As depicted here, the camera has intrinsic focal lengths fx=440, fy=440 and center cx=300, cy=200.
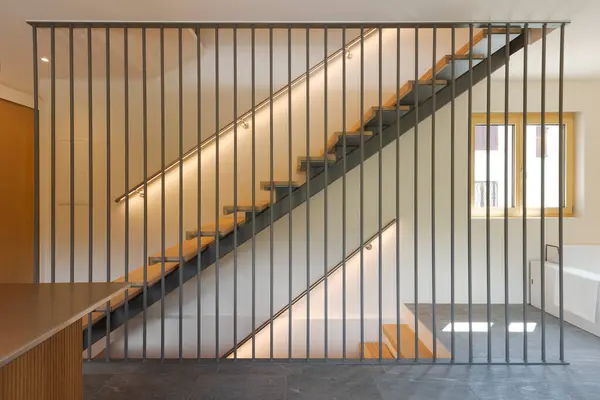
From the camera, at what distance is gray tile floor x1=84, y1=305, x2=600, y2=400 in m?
2.66

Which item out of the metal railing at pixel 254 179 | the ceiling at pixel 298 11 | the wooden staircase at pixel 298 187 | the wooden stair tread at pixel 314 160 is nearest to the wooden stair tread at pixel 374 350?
the metal railing at pixel 254 179

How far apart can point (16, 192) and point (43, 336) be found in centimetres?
453

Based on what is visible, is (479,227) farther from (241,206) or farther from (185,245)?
(185,245)

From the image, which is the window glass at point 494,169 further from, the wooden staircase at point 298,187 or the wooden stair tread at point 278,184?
the wooden stair tread at point 278,184

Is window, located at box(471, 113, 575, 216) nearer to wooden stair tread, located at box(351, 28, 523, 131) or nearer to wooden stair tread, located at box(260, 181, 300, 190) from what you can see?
wooden stair tread, located at box(351, 28, 523, 131)

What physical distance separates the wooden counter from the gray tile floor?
0.84 m

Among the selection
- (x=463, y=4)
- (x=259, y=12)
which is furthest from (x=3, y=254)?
(x=463, y=4)

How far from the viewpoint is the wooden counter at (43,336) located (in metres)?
1.33

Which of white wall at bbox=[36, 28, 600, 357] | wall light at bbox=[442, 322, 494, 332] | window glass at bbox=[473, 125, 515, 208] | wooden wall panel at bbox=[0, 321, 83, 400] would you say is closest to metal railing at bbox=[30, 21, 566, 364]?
white wall at bbox=[36, 28, 600, 357]

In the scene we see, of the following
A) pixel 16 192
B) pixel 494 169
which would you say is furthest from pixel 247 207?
pixel 16 192

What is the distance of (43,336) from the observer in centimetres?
131

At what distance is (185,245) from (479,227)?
3.05 meters

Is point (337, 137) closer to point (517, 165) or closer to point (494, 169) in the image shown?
point (494, 169)

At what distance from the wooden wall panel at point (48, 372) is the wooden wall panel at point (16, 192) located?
11.5 feet
